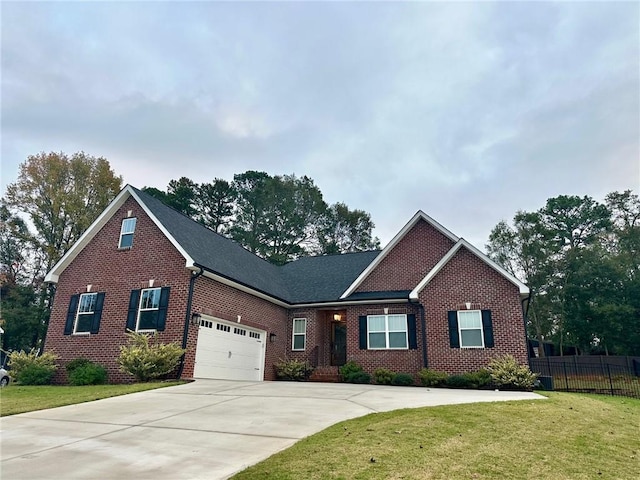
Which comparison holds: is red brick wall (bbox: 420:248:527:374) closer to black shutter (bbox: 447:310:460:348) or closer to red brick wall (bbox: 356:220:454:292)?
black shutter (bbox: 447:310:460:348)

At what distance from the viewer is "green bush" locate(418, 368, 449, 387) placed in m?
14.8

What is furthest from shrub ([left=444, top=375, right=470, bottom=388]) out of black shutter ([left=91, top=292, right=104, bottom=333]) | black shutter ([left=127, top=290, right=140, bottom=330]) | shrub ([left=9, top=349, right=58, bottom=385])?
shrub ([left=9, top=349, right=58, bottom=385])

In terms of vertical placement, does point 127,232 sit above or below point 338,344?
above

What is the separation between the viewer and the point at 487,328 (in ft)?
49.8

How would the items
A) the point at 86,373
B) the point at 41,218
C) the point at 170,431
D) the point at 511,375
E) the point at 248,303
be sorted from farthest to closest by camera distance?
the point at 41,218 < the point at 248,303 < the point at 86,373 < the point at 511,375 < the point at 170,431

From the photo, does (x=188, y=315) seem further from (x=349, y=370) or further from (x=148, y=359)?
(x=349, y=370)

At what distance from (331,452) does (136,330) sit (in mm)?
12235

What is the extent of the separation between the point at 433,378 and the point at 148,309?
35.1 feet

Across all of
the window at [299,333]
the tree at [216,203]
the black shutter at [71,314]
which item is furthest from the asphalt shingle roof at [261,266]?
the tree at [216,203]

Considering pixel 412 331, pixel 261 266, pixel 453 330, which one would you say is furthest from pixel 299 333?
pixel 453 330

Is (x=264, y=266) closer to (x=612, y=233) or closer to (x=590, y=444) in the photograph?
(x=590, y=444)

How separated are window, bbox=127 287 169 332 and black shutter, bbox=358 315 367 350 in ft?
25.7

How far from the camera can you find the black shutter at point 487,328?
15.0 m

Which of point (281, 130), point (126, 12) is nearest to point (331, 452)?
point (126, 12)
